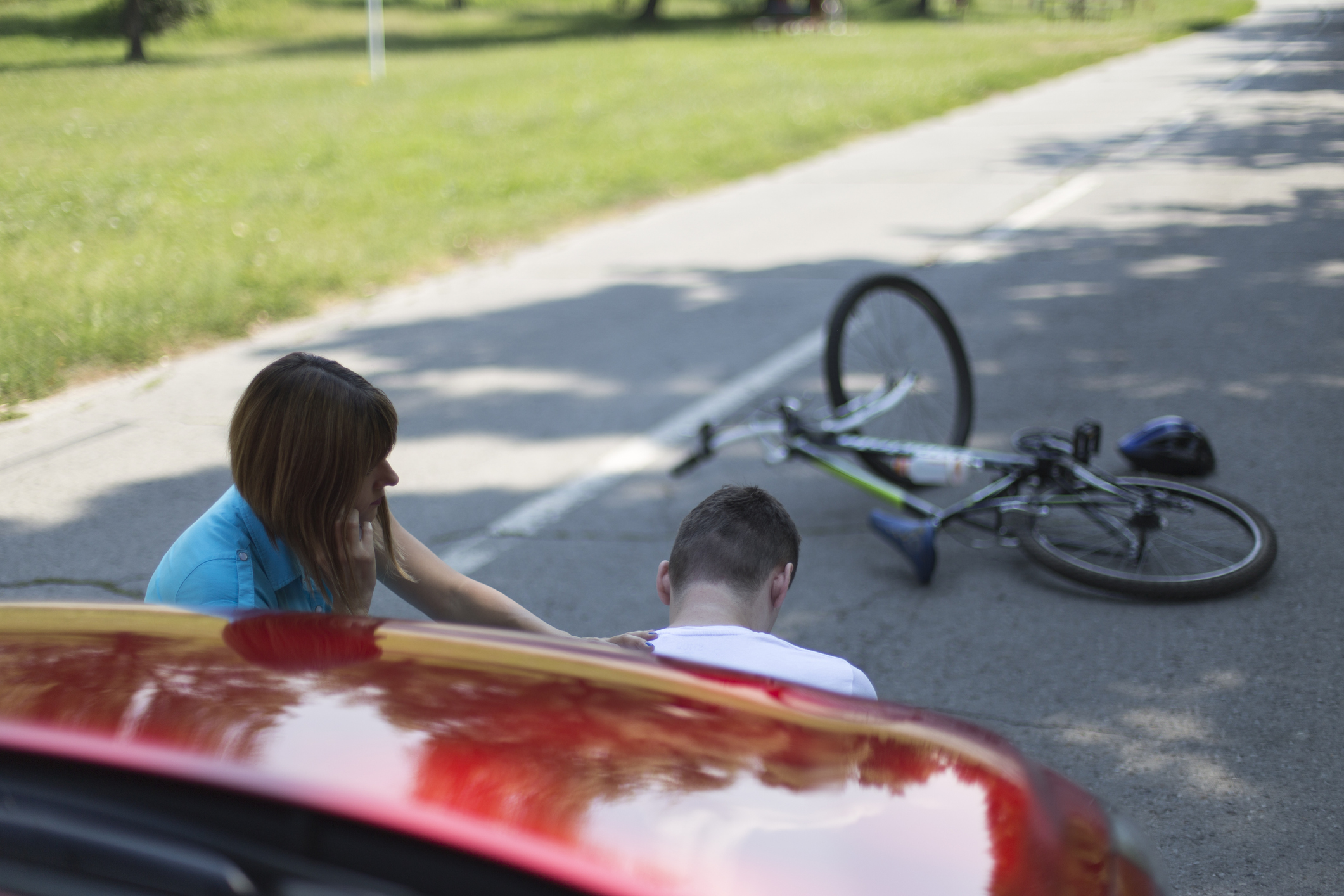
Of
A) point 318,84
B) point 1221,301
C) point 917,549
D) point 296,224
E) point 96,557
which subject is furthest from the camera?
point 318,84

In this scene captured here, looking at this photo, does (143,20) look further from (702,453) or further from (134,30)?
(702,453)

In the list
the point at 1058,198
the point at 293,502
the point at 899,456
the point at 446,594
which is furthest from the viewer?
the point at 1058,198

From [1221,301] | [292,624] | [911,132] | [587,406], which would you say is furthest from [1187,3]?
[292,624]

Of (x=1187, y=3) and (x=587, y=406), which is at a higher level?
(x=1187, y=3)

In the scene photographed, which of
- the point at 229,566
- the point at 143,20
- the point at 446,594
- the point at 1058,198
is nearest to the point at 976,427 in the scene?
the point at 446,594

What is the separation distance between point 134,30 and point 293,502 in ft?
59.0

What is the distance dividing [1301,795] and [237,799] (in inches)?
114

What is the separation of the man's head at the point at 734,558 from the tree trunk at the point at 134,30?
58.3 ft

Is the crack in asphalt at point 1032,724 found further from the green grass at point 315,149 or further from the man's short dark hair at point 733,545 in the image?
the green grass at point 315,149

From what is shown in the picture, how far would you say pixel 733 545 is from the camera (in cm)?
241

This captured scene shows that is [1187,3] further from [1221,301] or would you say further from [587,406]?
[587,406]

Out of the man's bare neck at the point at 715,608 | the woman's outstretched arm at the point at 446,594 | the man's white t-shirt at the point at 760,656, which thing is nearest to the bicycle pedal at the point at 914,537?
the woman's outstretched arm at the point at 446,594

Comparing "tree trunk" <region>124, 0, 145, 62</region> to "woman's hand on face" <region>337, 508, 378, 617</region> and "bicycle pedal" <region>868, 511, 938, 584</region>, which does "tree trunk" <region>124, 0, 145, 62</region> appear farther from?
"woman's hand on face" <region>337, 508, 378, 617</region>

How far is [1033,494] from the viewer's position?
15.4 feet
